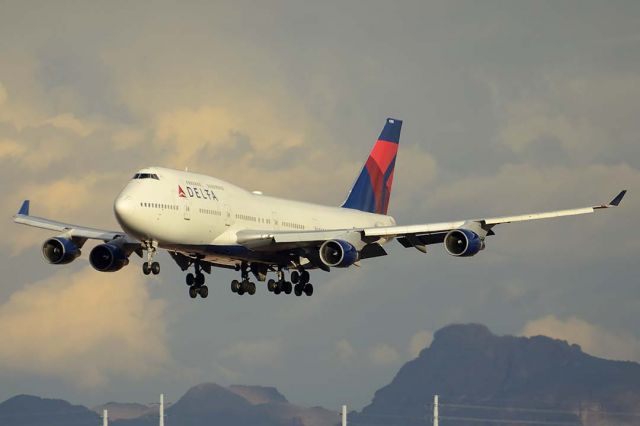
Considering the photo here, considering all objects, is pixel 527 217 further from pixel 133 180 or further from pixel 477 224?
pixel 133 180

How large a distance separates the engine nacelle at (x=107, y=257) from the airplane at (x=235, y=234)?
0.20 feet

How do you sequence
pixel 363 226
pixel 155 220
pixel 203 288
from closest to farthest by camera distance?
pixel 155 220, pixel 203 288, pixel 363 226

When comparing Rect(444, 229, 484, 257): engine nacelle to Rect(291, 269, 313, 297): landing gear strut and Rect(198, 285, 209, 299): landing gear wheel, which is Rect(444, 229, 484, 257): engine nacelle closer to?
Rect(291, 269, 313, 297): landing gear strut

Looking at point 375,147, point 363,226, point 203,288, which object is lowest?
point 203,288

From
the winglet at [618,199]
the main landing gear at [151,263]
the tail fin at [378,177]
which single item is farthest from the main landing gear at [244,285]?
the winglet at [618,199]

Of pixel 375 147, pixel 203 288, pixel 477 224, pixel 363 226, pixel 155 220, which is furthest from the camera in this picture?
pixel 375 147

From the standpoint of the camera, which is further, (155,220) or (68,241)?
(68,241)

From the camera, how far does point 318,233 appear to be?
8556cm

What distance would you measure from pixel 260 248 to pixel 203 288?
23.9 feet

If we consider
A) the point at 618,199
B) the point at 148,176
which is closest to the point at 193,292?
the point at 148,176

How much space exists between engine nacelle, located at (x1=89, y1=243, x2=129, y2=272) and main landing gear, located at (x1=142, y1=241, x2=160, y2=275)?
327 inches

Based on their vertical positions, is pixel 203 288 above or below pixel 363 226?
below

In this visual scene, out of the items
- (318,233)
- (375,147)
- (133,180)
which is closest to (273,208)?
(318,233)

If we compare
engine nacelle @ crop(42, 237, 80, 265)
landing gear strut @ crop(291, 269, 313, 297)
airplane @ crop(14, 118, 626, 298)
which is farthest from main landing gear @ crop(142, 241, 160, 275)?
landing gear strut @ crop(291, 269, 313, 297)
